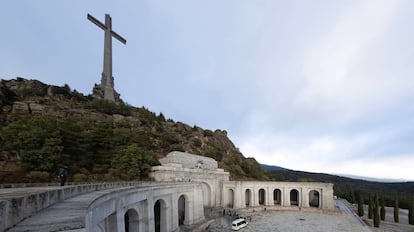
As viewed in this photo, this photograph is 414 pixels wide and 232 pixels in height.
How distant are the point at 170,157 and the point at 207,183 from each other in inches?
286

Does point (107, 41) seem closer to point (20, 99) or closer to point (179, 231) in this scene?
point (20, 99)

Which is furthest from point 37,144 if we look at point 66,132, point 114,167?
point 114,167

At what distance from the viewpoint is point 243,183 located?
131 ft

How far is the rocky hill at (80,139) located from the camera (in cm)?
2823

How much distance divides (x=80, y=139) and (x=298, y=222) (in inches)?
1273

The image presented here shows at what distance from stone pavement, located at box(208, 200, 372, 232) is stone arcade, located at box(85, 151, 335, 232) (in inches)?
118

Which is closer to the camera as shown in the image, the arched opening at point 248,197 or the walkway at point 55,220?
the walkway at point 55,220

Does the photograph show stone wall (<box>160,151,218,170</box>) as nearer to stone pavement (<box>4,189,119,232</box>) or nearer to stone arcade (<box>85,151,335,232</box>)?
stone arcade (<box>85,151,335,232</box>)

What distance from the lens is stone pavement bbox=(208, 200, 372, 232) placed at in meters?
26.3

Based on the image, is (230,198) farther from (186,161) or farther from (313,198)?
(313,198)

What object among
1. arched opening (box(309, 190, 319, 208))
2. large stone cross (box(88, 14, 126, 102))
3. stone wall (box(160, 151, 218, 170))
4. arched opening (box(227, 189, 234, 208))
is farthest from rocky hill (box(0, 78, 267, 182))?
arched opening (box(309, 190, 319, 208))

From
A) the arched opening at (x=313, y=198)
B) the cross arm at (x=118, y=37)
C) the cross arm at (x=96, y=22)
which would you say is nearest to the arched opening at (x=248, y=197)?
the arched opening at (x=313, y=198)

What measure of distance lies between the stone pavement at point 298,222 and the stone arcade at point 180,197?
9.84 feet

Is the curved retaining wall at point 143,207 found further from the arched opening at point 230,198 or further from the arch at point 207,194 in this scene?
the arched opening at point 230,198
